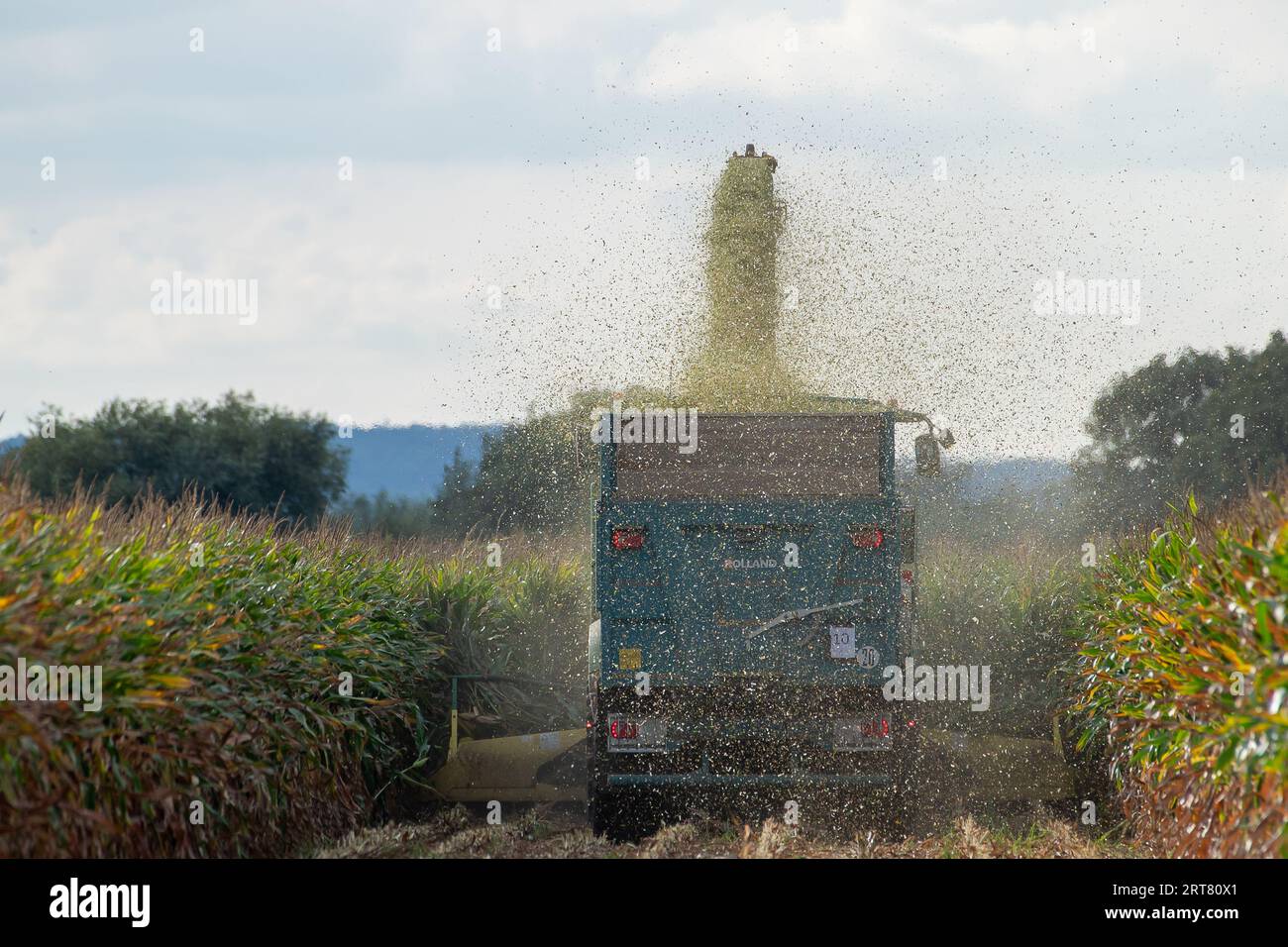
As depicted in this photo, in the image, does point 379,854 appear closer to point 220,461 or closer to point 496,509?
point 496,509

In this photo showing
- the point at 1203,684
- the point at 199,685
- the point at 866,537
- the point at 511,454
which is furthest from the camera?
the point at 511,454

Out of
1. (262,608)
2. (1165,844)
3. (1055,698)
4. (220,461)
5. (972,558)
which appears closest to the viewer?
(1165,844)

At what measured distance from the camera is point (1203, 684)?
25.7 feet

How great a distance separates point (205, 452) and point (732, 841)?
50.5 meters

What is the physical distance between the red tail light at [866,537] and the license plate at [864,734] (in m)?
1.23

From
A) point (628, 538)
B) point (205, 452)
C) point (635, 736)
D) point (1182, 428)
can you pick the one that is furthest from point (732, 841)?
point (205, 452)

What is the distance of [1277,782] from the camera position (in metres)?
6.39

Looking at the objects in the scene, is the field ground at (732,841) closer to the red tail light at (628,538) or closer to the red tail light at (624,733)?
the red tail light at (624,733)

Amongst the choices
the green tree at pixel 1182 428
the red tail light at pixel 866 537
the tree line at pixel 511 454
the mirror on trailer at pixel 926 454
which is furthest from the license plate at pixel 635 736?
the green tree at pixel 1182 428

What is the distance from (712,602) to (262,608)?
3181 millimetres

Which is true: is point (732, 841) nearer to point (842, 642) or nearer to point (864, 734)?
point (864, 734)

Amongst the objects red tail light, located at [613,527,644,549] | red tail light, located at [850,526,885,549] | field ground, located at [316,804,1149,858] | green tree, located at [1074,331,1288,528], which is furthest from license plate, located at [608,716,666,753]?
green tree, located at [1074,331,1288,528]

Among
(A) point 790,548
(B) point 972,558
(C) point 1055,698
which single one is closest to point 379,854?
(A) point 790,548

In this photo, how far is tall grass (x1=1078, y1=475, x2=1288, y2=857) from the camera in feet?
21.5
